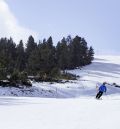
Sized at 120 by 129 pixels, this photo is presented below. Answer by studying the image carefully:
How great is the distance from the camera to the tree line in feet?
254

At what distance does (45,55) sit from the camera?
76438 millimetres

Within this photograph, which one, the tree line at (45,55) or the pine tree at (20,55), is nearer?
the tree line at (45,55)

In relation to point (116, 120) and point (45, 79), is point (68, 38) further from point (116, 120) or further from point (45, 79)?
point (116, 120)

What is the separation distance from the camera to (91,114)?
18.3 metres

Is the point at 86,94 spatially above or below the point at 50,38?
below

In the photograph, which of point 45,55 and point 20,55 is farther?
point 20,55

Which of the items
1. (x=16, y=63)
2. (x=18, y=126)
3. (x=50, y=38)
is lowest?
(x=18, y=126)

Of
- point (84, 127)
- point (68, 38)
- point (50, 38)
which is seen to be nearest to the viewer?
point (84, 127)

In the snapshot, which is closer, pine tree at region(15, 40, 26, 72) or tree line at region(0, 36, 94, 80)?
tree line at region(0, 36, 94, 80)

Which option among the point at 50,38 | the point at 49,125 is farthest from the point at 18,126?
the point at 50,38

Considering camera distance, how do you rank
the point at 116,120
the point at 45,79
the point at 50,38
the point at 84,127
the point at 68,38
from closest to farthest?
the point at 84,127 < the point at 116,120 < the point at 45,79 < the point at 50,38 < the point at 68,38

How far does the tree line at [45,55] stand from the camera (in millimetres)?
77438

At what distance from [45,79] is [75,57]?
44873mm

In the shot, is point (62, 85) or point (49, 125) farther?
point (62, 85)
